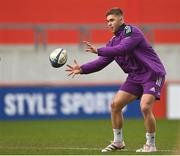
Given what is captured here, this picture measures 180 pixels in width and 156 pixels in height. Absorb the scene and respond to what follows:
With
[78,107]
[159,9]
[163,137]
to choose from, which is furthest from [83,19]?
[163,137]

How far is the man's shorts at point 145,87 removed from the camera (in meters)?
13.9

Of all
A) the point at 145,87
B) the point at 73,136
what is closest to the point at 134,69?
the point at 145,87

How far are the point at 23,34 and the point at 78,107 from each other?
28.0 feet

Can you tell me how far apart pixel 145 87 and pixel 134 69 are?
0.35 m

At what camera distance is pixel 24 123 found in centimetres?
2267

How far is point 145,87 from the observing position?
13.9 metres

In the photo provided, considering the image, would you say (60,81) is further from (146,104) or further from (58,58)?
(146,104)

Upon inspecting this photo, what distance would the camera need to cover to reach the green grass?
14.4m

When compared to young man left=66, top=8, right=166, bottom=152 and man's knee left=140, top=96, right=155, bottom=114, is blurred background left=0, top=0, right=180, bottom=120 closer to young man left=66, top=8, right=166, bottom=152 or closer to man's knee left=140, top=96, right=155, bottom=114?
young man left=66, top=8, right=166, bottom=152

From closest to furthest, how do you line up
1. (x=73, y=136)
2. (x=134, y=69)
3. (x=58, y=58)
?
(x=134, y=69), (x=58, y=58), (x=73, y=136)

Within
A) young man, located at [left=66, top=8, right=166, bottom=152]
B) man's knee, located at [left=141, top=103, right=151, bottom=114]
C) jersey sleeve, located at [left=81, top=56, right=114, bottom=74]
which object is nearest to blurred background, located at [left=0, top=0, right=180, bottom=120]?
jersey sleeve, located at [left=81, top=56, right=114, bottom=74]

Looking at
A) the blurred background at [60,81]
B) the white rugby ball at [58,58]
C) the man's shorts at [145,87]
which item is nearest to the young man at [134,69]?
the man's shorts at [145,87]

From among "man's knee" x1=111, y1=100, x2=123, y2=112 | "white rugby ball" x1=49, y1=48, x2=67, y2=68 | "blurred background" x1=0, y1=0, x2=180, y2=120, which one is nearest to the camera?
"man's knee" x1=111, y1=100, x2=123, y2=112

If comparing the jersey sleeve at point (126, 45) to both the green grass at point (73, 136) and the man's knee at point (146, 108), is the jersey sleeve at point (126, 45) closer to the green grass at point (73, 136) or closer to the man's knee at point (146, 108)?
the man's knee at point (146, 108)
